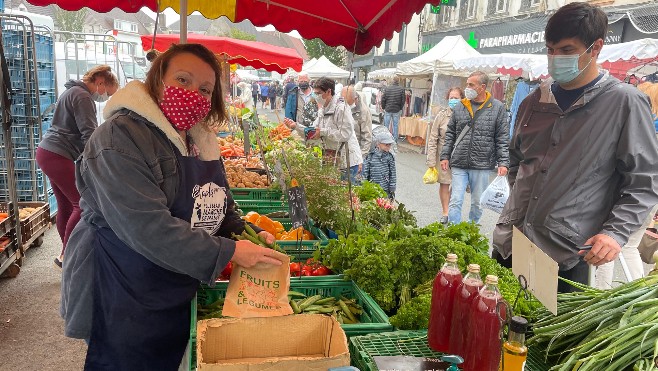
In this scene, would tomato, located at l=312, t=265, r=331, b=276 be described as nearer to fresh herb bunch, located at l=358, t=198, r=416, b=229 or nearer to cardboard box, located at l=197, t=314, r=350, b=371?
fresh herb bunch, located at l=358, t=198, r=416, b=229

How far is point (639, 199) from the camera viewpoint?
2492mm

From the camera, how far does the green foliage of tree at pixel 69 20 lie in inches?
2192

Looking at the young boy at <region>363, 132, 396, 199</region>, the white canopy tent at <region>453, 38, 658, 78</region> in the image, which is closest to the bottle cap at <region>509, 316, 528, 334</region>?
the white canopy tent at <region>453, 38, 658, 78</region>

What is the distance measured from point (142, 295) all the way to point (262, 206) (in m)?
2.78

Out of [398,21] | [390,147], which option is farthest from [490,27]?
[398,21]

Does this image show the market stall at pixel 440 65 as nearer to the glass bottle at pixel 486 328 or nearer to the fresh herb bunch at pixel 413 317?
the fresh herb bunch at pixel 413 317

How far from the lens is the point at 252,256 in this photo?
6.77 feet

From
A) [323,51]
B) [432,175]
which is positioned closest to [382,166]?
[432,175]

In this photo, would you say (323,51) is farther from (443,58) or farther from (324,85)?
(324,85)

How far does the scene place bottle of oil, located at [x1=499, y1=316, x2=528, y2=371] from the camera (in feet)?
4.78

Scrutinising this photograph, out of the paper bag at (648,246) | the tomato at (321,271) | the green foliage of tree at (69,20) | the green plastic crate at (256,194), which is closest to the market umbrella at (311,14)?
the green plastic crate at (256,194)

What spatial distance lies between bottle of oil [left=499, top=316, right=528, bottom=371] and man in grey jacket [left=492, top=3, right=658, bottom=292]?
1186mm

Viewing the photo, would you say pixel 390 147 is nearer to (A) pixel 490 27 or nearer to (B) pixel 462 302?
(B) pixel 462 302

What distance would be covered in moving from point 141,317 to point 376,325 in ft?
3.45
